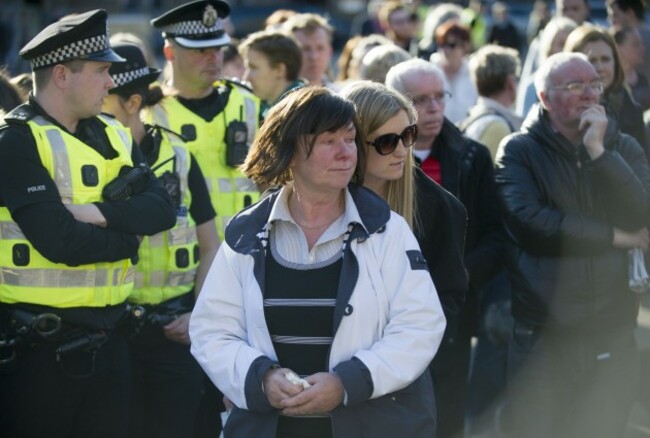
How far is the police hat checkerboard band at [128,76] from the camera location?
5754 millimetres

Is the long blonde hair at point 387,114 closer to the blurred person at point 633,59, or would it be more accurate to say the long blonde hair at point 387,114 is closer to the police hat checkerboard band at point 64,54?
the police hat checkerboard band at point 64,54

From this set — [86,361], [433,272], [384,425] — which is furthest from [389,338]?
[86,361]

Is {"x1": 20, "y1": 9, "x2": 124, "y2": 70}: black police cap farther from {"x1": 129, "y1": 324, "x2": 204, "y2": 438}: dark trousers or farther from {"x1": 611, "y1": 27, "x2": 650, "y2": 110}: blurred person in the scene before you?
{"x1": 611, "y1": 27, "x2": 650, "y2": 110}: blurred person

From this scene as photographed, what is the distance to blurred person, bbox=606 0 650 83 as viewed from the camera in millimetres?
9883

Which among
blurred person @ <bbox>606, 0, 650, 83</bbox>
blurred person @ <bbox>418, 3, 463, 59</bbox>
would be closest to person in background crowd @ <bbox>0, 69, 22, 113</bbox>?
blurred person @ <bbox>418, 3, 463, 59</bbox>

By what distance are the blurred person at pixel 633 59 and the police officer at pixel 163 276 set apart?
4.31 m

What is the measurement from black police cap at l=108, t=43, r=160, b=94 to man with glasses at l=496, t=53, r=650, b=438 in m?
1.73

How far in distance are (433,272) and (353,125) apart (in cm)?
94

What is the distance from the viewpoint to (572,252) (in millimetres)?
5746

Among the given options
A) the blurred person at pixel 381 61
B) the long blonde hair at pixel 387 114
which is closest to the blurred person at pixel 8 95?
the long blonde hair at pixel 387 114

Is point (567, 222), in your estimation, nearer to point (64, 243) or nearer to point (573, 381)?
point (573, 381)

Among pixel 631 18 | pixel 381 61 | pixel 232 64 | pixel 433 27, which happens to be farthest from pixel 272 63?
pixel 433 27

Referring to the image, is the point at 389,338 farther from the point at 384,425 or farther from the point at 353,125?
the point at 353,125

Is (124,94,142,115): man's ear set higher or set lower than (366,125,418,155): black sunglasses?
lower
